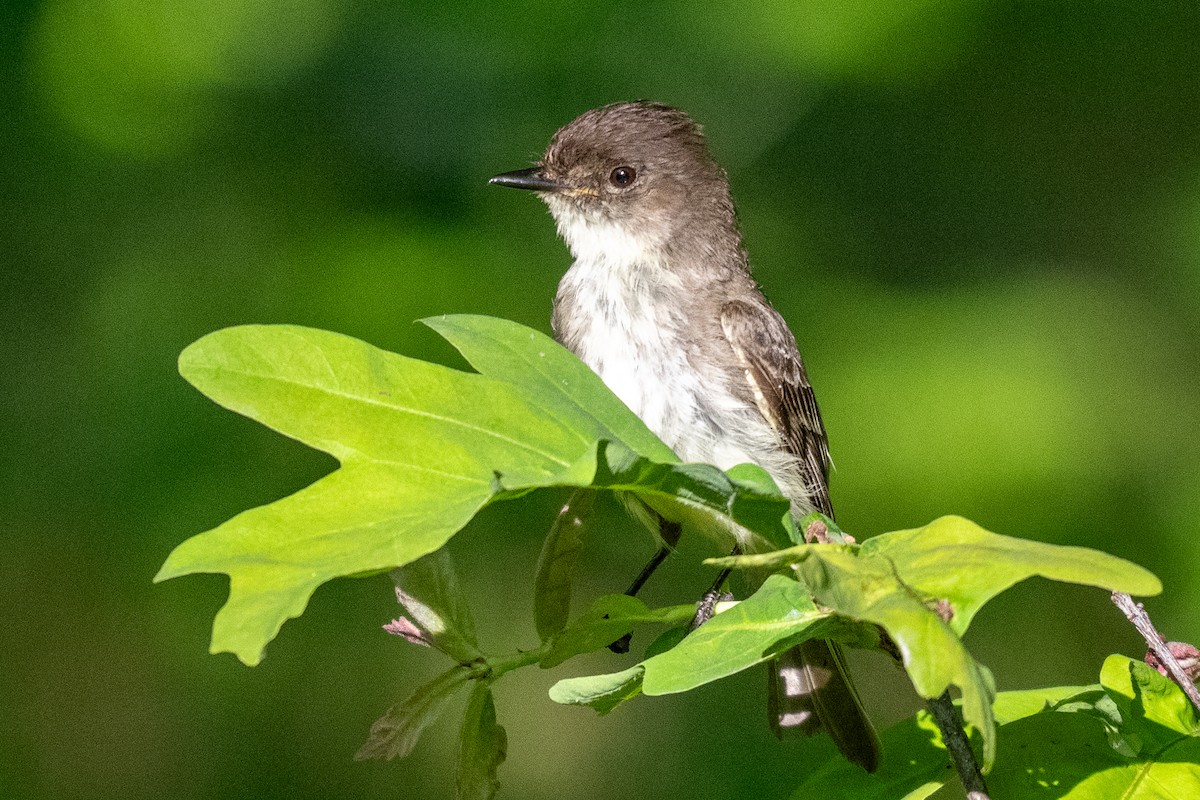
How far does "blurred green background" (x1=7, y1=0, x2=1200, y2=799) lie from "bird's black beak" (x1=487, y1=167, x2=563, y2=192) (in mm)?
641

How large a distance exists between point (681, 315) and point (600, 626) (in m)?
1.81

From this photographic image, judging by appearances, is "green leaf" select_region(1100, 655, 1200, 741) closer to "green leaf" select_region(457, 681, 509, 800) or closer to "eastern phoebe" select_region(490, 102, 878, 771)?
"green leaf" select_region(457, 681, 509, 800)

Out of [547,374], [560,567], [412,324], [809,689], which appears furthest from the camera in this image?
[412,324]

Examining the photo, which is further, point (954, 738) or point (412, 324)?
point (412, 324)

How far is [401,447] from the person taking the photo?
143 centimetres

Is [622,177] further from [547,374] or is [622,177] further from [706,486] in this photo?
[706,486]

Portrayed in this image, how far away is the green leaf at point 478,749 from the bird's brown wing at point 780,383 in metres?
1.85

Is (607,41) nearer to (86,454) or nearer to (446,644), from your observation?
(86,454)

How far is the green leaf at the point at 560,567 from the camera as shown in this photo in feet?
6.52

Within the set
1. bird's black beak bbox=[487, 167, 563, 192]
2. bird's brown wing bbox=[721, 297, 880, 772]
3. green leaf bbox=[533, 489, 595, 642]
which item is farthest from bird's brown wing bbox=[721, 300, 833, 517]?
green leaf bbox=[533, 489, 595, 642]

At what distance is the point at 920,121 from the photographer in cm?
597

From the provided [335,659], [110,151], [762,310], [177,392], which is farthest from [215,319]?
[762,310]

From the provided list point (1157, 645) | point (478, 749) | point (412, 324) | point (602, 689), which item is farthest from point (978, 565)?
point (412, 324)

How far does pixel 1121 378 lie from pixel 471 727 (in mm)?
3744
